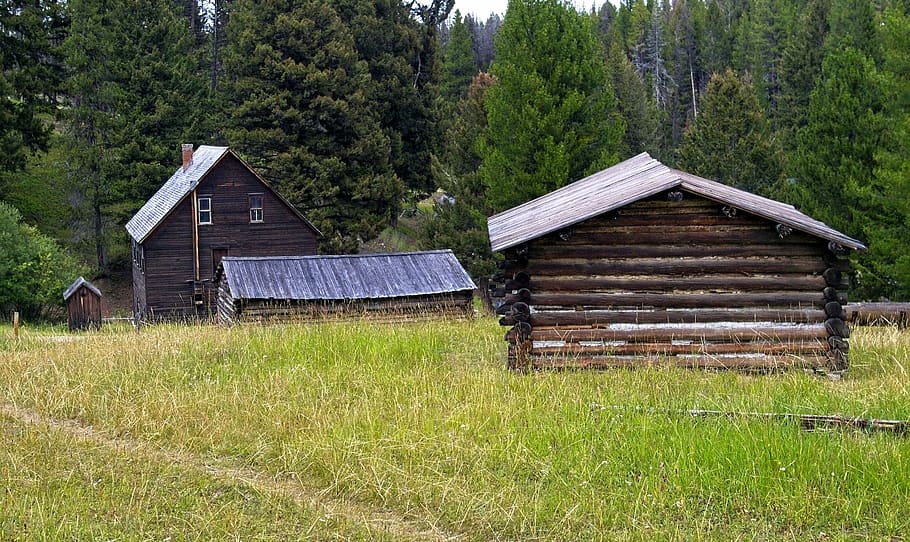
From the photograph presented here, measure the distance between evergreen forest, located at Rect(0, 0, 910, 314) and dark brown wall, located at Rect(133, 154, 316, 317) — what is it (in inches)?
162

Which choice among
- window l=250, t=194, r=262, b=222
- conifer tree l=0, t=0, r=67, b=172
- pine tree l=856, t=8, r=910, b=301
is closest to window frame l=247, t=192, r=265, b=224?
window l=250, t=194, r=262, b=222

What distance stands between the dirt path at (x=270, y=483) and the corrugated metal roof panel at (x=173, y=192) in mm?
27842

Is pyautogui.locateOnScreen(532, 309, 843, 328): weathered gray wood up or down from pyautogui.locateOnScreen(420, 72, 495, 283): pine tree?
down

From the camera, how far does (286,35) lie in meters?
46.2

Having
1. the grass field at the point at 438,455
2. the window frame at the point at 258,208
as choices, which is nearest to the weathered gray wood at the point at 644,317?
the grass field at the point at 438,455

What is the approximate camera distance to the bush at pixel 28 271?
119ft

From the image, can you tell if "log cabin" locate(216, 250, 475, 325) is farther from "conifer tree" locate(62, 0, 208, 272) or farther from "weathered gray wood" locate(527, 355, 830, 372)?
"conifer tree" locate(62, 0, 208, 272)

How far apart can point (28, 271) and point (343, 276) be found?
1736 cm

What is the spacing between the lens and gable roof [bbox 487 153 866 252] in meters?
13.1

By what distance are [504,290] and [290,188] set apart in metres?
32.8

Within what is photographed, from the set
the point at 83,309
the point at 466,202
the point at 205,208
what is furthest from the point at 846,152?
the point at 83,309

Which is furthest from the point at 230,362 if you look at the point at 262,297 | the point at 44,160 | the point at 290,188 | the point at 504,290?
the point at 44,160

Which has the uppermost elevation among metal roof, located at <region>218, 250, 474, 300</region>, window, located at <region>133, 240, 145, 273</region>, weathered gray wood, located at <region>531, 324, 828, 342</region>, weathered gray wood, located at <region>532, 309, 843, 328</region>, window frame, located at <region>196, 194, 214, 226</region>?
window frame, located at <region>196, 194, 214, 226</region>

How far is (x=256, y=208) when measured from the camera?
39438 millimetres
